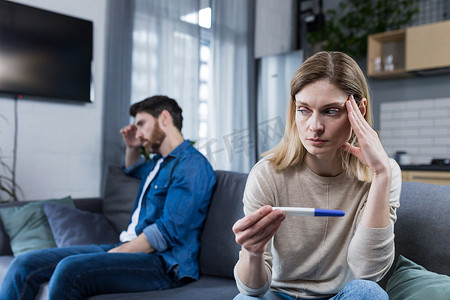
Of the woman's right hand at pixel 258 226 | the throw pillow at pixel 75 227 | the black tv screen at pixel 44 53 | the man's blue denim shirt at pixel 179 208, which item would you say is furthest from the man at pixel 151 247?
the black tv screen at pixel 44 53

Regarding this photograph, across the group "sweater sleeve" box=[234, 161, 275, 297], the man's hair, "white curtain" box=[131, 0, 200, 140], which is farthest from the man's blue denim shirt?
"white curtain" box=[131, 0, 200, 140]

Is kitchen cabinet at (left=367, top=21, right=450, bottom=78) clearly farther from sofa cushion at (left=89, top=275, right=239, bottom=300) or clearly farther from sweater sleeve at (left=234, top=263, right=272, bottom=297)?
sweater sleeve at (left=234, top=263, right=272, bottom=297)

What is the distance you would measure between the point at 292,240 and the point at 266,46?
3.65 metres

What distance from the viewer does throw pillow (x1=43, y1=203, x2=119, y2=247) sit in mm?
2107

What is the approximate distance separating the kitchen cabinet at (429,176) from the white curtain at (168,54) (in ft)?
6.05

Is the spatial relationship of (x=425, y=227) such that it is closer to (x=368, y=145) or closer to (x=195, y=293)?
(x=368, y=145)

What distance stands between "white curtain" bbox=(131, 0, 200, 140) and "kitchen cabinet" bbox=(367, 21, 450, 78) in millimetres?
1872

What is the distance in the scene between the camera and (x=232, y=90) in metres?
4.00

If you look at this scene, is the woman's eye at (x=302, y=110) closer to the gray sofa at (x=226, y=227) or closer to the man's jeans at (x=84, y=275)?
the gray sofa at (x=226, y=227)

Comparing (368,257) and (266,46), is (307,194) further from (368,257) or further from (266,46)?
(266,46)

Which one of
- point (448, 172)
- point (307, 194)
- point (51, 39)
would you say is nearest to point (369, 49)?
point (448, 172)

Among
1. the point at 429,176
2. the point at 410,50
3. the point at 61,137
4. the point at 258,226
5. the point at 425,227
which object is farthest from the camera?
the point at 410,50

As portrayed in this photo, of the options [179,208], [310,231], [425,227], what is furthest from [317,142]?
[179,208]

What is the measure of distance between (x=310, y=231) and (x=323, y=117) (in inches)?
13.5
